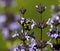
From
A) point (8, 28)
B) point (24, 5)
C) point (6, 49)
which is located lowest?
point (6, 49)

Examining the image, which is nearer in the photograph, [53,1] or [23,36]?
[23,36]

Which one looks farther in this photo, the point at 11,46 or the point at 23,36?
the point at 11,46

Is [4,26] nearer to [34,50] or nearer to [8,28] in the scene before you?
[8,28]

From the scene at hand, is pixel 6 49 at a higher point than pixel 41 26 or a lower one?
lower

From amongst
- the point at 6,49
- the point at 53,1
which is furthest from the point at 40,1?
the point at 6,49

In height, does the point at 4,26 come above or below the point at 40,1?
below

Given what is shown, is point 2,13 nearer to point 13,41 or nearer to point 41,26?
point 13,41

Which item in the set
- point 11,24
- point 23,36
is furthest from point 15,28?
point 23,36

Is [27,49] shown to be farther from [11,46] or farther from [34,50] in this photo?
[11,46]
